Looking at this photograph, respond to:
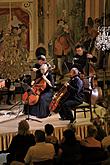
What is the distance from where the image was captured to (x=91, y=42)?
1528cm

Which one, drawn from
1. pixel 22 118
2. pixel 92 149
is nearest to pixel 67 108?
pixel 22 118

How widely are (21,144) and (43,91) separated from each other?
3.92m

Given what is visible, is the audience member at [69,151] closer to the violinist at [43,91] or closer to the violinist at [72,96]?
the violinist at [72,96]

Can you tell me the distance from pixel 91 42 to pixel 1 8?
3041 millimetres

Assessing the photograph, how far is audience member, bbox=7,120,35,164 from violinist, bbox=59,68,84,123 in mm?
3548

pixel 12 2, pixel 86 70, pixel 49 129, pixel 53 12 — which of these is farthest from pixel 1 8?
pixel 49 129

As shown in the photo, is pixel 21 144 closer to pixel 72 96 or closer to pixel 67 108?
pixel 67 108

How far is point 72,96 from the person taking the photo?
11.1 metres

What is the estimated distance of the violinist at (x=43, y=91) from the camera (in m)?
11.2

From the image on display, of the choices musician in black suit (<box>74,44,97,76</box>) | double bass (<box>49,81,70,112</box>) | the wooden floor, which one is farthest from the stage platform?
musician in black suit (<box>74,44,97,76</box>)

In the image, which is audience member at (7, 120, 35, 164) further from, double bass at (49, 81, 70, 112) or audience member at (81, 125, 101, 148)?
double bass at (49, 81, 70, 112)

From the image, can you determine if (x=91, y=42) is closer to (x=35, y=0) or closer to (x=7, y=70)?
(x=35, y=0)

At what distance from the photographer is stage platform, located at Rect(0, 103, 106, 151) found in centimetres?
1023

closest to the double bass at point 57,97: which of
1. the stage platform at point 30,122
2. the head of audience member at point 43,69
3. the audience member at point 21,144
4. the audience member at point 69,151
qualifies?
the stage platform at point 30,122
